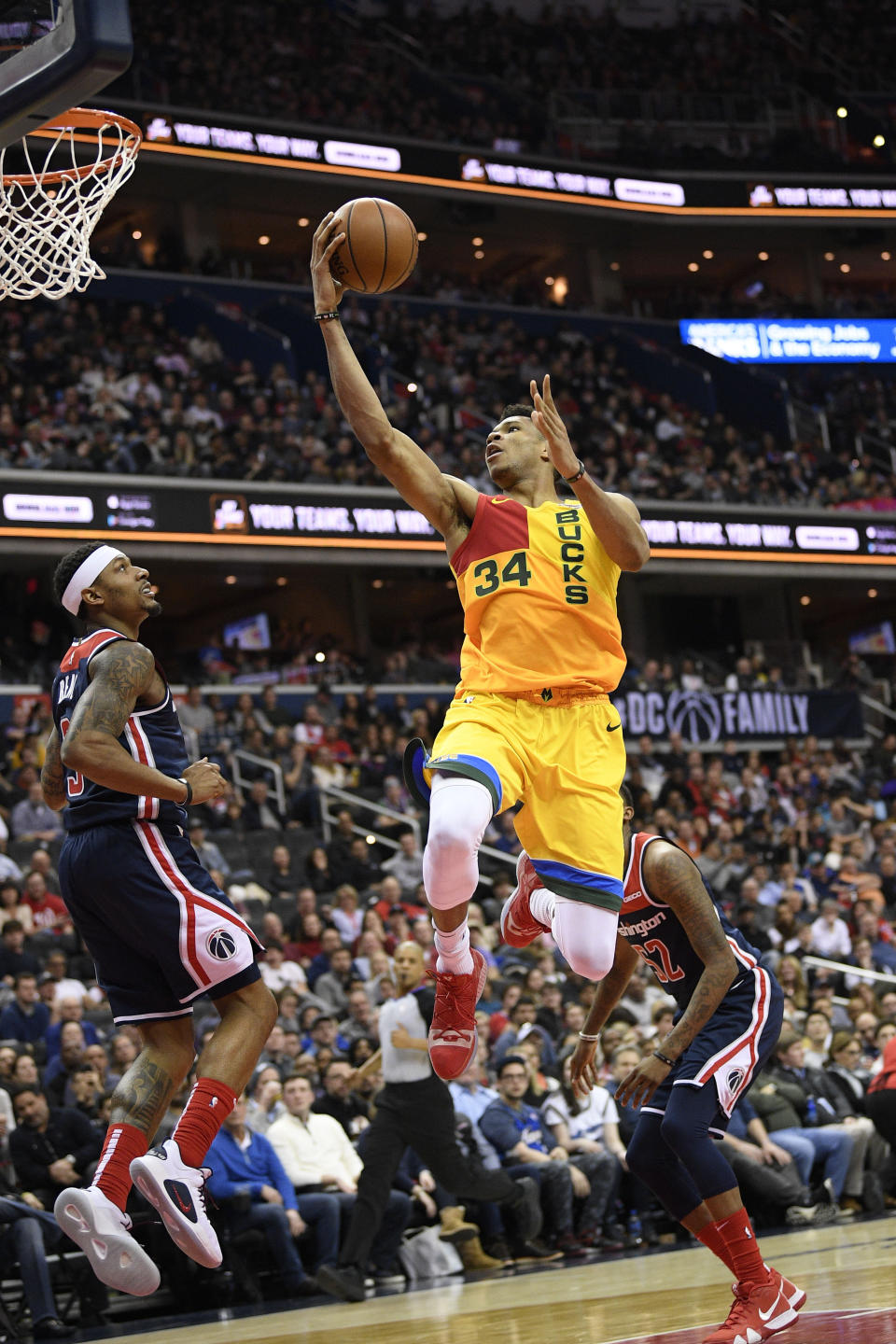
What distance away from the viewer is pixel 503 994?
13.4 metres

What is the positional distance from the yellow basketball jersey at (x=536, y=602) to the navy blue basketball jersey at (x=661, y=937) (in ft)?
2.52

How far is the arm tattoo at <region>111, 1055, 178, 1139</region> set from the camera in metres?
5.51

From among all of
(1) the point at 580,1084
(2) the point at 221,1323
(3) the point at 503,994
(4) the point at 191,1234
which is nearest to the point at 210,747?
(3) the point at 503,994

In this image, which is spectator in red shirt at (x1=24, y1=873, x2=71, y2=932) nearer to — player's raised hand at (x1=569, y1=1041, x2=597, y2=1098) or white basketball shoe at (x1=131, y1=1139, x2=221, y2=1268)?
player's raised hand at (x1=569, y1=1041, x2=597, y2=1098)

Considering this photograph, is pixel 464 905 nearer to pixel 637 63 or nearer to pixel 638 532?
pixel 638 532

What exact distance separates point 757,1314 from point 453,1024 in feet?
4.77

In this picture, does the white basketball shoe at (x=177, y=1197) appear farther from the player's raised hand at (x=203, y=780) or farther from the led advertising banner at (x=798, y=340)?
the led advertising banner at (x=798, y=340)

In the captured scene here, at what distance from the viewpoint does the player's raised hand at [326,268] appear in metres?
5.75

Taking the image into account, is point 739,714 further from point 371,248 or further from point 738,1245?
point 371,248

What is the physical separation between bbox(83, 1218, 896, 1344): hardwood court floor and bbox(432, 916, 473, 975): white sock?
4.75 ft

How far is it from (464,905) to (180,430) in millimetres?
18005

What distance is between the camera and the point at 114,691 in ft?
18.2

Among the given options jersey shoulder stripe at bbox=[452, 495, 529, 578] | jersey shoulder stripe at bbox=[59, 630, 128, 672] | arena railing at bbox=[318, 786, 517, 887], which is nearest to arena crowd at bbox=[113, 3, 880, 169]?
arena railing at bbox=[318, 786, 517, 887]

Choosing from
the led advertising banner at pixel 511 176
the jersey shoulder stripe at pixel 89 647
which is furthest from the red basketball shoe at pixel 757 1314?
the led advertising banner at pixel 511 176
